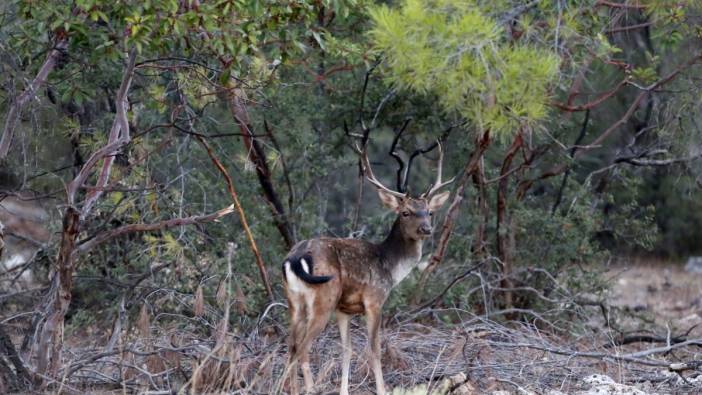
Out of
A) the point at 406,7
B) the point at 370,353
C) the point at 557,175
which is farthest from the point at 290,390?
the point at 557,175

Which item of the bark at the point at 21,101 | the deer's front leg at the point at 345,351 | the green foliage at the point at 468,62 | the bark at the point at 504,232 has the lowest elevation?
the bark at the point at 504,232

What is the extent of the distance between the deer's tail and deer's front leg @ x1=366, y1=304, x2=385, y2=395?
0.57 m

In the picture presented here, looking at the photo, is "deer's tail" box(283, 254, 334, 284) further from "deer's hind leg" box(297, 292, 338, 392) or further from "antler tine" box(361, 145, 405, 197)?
"antler tine" box(361, 145, 405, 197)

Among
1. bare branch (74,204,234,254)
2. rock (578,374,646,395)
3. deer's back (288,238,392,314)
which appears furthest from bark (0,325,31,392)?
rock (578,374,646,395)

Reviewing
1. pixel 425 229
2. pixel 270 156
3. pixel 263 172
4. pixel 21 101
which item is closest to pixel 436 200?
pixel 425 229

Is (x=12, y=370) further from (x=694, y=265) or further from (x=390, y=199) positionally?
(x=694, y=265)

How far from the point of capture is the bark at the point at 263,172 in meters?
10.2

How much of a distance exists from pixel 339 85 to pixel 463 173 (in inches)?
63.6

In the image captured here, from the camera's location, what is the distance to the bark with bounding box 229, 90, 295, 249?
10172 millimetres

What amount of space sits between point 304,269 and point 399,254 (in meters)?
1.11

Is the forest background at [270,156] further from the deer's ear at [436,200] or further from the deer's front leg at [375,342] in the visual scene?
the deer's ear at [436,200]

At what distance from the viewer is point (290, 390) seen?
26.3 ft

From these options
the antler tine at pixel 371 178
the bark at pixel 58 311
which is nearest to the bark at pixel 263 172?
the antler tine at pixel 371 178

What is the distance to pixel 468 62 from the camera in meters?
7.62
